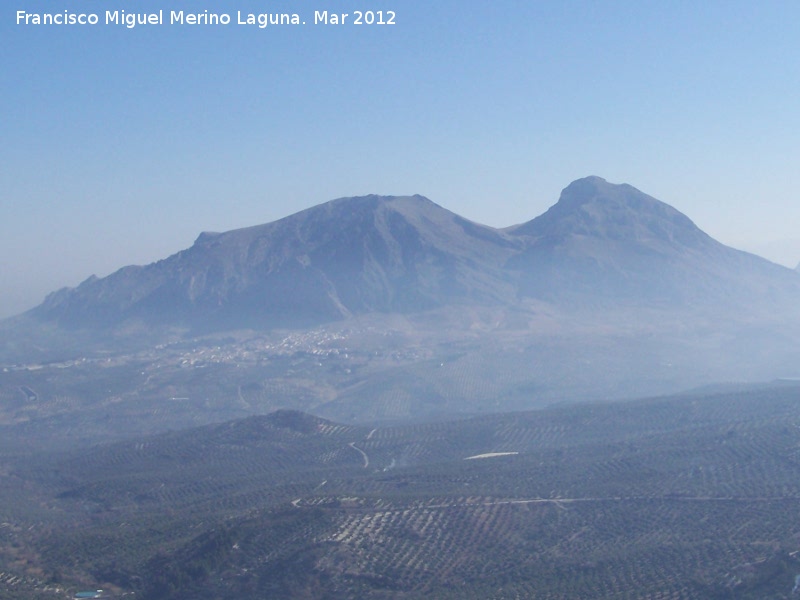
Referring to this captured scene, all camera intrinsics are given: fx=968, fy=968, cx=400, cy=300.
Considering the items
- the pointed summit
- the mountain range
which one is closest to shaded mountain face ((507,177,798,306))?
the pointed summit

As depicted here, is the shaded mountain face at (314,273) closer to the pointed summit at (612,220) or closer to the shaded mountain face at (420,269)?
the shaded mountain face at (420,269)

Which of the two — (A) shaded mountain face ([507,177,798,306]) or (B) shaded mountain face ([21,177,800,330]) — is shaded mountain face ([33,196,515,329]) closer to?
(B) shaded mountain face ([21,177,800,330])

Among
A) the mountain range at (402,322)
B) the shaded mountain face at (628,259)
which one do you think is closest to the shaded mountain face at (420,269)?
the shaded mountain face at (628,259)

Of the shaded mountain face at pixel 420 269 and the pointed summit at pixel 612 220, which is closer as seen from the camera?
the shaded mountain face at pixel 420 269

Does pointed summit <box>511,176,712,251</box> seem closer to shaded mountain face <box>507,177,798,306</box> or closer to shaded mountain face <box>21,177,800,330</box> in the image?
shaded mountain face <box>507,177,798,306</box>

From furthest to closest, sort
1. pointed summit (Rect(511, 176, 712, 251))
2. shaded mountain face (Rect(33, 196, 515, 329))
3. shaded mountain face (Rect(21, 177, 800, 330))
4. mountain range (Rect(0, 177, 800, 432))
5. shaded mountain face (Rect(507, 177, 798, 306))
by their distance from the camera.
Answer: pointed summit (Rect(511, 176, 712, 251)) → shaded mountain face (Rect(507, 177, 798, 306)) → shaded mountain face (Rect(21, 177, 800, 330)) → shaded mountain face (Rect(33, 196, 515, 329)) → mountain range (Rect(0, 177, 800, 432))

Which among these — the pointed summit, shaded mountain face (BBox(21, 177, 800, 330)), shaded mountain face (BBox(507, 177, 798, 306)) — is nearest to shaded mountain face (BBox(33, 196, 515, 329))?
shaded mountain face (BBox(21, 177, 800, 330))

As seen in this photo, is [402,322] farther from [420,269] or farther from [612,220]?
[612,220]

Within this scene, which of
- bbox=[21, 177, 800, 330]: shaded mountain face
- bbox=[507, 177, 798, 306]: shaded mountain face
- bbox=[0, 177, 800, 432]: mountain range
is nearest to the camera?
bbox=[0, 177, 800, 432]: mountain range

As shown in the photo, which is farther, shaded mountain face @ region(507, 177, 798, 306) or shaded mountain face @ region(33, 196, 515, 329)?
shaded mountain face @ region(507, 177, 798, 306)

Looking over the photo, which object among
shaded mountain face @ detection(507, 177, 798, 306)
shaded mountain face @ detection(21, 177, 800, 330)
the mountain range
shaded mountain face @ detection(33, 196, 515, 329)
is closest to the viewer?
the mountain range

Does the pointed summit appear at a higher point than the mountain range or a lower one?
higher
